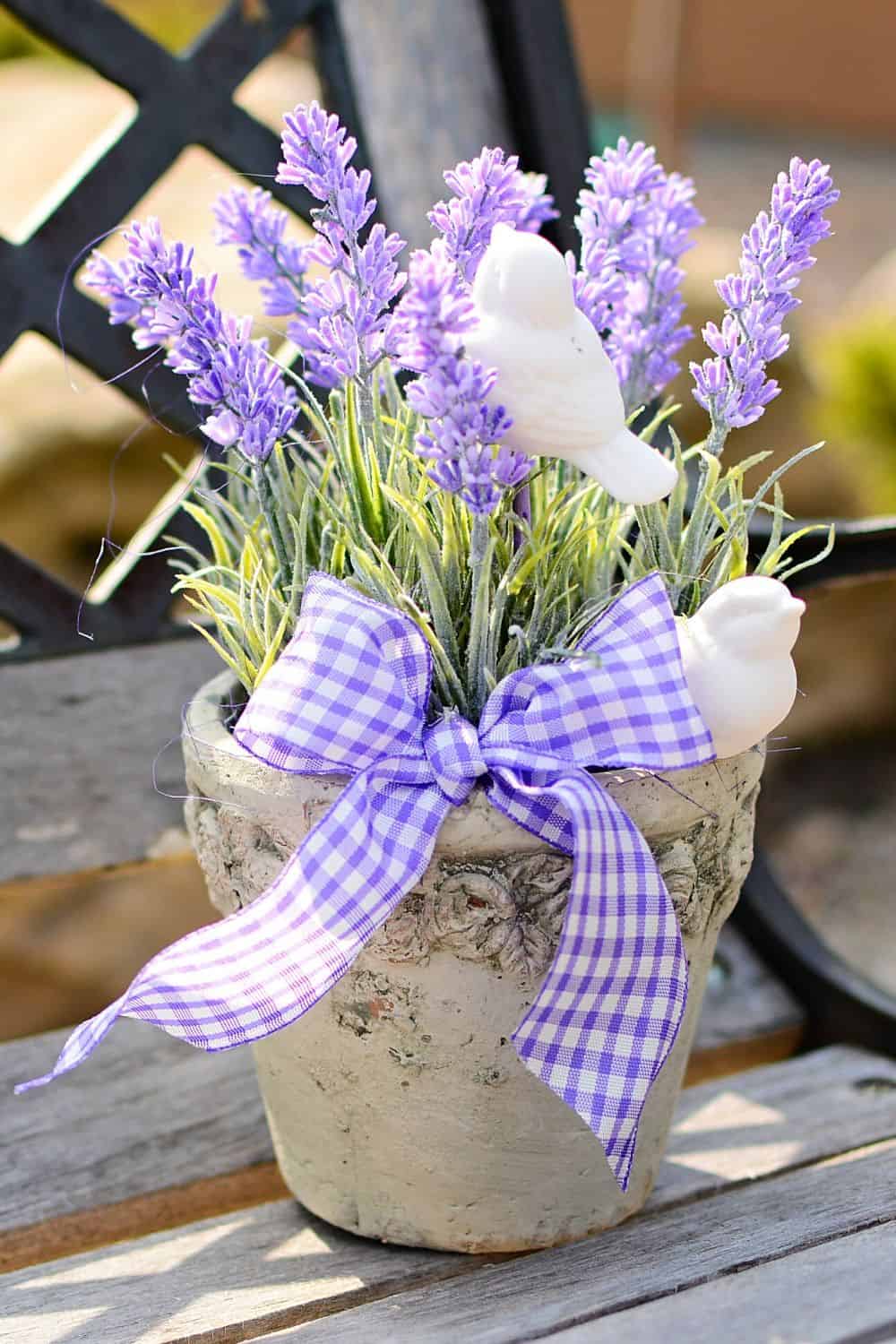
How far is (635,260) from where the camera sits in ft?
2.59

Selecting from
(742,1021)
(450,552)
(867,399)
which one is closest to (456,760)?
(450,552)

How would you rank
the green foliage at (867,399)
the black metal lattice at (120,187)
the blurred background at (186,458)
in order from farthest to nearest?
the green foliage at (867,399), the blurred background at (186,458), the black metal lattice at (120,187)

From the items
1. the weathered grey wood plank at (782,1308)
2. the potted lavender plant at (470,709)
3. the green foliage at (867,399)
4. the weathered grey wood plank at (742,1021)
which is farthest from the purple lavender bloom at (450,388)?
the green foliage at (867,399)

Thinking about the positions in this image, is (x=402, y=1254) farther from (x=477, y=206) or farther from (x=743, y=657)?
(x=477, y=206)

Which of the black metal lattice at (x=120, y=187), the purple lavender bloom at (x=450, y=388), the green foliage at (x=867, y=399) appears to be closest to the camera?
the purple lavender bloom at (x=450, y=388)

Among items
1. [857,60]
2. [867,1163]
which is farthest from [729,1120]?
[857,60]

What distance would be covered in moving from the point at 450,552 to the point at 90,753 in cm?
51

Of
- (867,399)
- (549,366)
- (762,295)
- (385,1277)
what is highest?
(867,399)

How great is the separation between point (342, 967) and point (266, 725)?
124 mm

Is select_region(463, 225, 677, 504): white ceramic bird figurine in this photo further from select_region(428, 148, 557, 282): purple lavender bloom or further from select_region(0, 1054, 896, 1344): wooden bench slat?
select_region(0, 1054, 896, 1344): wooden bench slat

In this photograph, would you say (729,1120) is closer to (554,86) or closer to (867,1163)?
(867,1163)

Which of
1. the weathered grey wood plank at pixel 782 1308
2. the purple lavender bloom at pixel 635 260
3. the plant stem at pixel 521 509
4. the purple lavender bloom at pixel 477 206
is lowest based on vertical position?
the weathered grey wood plank at pixel 782 1308

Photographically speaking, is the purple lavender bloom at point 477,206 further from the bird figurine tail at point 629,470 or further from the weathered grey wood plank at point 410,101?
the weathered grey wood plank at point 410,101

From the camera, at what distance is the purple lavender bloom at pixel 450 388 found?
59 centimetres
